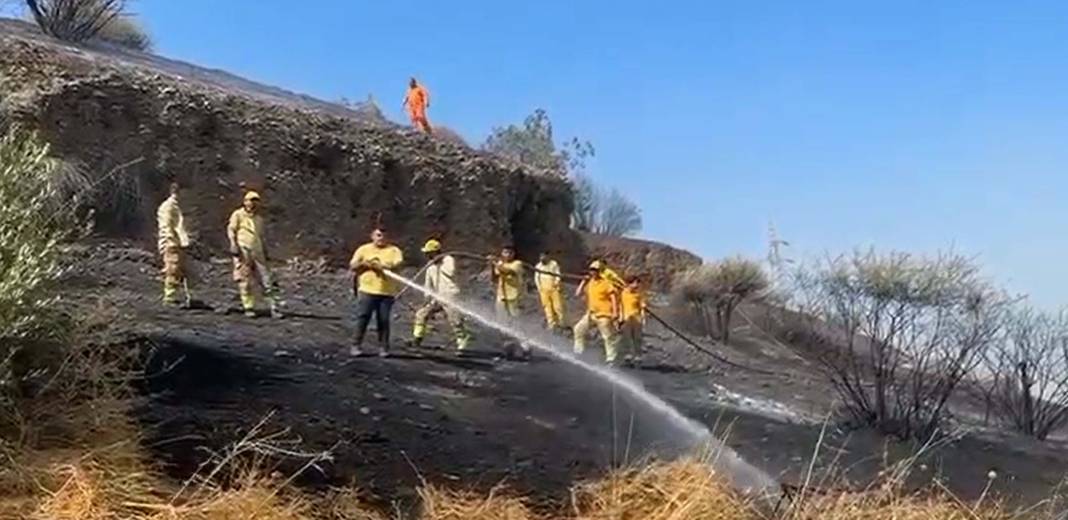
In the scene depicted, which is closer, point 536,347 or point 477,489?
point 477,489

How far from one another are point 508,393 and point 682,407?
6.62 ft

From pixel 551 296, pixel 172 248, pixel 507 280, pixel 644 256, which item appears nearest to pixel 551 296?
pixel 551 296

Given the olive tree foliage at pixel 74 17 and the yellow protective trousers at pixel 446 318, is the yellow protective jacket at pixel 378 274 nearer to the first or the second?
the yellow protective trousers at pixel 446 318

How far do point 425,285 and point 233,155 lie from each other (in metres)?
4.28

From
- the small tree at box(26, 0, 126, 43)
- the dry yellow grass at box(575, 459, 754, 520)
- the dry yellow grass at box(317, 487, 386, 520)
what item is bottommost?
the dry yellow grass at box(317, 487, 386, 520)

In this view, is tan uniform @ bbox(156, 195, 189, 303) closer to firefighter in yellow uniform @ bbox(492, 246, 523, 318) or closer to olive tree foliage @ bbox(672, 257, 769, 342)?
firefighter in yellow uniform @ bbox(492, 246, 523, 318)

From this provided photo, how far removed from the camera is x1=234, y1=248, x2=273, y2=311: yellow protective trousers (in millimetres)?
11992

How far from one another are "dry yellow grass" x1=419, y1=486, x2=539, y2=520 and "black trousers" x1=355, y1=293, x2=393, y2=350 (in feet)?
12.1

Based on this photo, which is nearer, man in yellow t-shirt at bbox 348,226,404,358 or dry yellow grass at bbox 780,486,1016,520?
dry yellow grass at bbox 780,486,1016,520

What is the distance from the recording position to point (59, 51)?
16016 mm

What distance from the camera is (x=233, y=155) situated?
16312mm

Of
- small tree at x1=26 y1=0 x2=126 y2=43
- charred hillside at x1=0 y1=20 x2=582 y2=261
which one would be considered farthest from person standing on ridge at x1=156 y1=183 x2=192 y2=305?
A: small tree at x1=26 y1=0 x2=126 y2=43

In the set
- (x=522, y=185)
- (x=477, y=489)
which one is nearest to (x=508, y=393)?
(x=477, y=489)

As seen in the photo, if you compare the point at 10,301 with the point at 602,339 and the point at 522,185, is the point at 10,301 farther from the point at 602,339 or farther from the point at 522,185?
the point at 522,185
